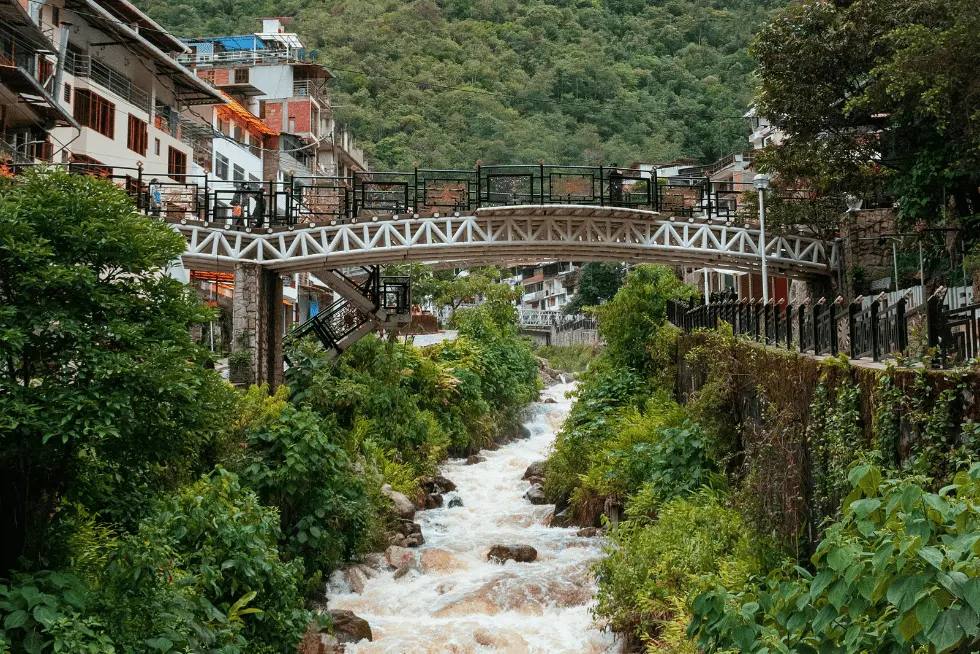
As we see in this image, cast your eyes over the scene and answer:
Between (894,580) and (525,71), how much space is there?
9436cm

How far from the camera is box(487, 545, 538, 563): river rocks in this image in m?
20.1

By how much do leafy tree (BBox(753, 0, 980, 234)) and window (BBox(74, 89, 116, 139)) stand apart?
2234 centimetres

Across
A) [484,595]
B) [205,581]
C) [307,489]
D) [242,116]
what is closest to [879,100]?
[484,595]

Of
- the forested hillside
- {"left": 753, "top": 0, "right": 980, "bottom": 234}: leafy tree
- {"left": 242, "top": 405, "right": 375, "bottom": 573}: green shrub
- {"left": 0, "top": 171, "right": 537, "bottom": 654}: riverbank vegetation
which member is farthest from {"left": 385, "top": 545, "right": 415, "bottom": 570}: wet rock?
the forested hillside

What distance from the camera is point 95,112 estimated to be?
34.3m

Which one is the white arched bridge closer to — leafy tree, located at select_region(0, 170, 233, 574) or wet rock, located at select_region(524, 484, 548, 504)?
wet rock, located at select_region(524, 484, 548, 504)

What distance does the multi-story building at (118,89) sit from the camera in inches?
1314

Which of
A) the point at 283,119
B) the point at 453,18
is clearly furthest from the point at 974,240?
the point at 453,18

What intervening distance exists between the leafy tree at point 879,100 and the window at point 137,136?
23342 mm

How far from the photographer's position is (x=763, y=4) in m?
97.2

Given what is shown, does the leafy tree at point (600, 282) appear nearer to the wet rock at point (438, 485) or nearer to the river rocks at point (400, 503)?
the wet rock at point (438, 485)

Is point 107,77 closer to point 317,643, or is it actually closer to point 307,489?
point 307,489

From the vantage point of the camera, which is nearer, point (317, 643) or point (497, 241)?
point (317, 643)

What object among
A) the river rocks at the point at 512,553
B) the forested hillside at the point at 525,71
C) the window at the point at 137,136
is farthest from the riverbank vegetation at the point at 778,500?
the forested hillside at the point at 525,71
